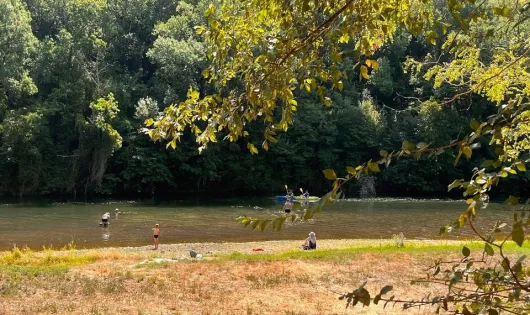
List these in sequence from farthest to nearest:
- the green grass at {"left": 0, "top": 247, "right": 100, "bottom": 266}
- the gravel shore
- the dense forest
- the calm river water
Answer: the dense forest
the calm river water
the gravel shore
the green grass at {"left": 0, "top": 247, "right": 100, "bottom": 266}

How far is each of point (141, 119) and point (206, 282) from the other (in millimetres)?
36431

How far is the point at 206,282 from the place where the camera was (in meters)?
12.1

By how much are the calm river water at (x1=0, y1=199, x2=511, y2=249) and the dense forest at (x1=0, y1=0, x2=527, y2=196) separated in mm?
8381

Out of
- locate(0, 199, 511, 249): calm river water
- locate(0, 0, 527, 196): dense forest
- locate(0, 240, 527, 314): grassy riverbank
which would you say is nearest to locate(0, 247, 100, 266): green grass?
locate(0, 240, 527, 314): grassy riverbank

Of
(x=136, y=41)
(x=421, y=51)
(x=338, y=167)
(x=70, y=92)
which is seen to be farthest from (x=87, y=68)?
(x=421, y=51)

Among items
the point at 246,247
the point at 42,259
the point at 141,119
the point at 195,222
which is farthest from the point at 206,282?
the point at 141,119

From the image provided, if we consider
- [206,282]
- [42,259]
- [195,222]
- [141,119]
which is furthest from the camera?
[141,119]

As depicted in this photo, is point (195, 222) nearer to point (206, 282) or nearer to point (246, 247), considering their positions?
point (246, 247)

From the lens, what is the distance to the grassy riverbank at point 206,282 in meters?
9.90

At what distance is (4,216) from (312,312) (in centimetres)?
2649

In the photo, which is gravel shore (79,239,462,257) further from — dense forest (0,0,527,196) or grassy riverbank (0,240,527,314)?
dense forest (0,0,527,196)

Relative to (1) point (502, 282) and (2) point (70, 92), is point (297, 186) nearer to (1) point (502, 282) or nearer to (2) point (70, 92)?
(2) point (70, 92)

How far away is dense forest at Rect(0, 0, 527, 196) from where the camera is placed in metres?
45.2

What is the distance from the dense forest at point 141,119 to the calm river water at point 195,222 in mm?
8381
